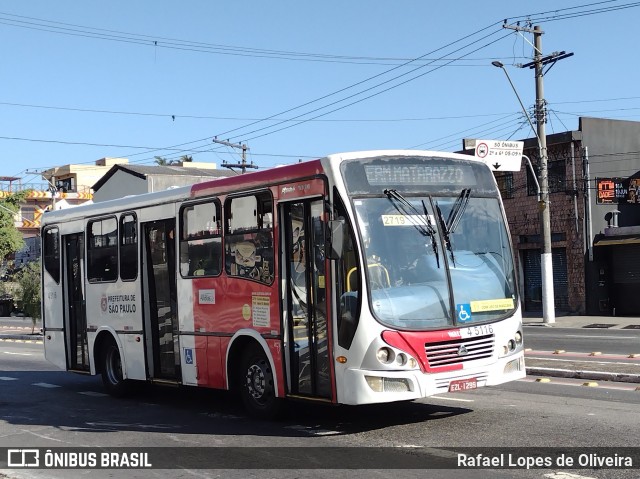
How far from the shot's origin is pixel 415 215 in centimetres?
956

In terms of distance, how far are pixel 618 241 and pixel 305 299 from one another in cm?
2803

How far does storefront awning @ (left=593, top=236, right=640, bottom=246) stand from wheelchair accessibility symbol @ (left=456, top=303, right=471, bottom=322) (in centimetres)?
2676

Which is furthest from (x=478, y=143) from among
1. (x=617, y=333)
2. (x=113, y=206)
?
(x=113, y=206)

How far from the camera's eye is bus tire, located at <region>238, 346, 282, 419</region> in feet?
34.3

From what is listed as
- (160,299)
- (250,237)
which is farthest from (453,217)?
(160,299)

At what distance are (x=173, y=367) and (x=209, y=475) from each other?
4.55m

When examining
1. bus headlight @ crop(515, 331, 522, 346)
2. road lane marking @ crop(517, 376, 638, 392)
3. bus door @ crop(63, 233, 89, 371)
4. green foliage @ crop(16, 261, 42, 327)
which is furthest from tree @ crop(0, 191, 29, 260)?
bus headlight @ crop(515, 331, 522, 346)

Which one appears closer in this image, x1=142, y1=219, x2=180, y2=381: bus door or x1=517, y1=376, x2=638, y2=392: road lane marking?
x1=142, y1=219, x2=180, y2=381: bus door

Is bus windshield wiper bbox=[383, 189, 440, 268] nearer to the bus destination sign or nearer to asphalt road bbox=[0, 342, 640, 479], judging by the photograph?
the bus destination sign

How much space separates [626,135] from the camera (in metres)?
37.8

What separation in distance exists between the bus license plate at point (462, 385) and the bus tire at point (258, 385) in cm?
225

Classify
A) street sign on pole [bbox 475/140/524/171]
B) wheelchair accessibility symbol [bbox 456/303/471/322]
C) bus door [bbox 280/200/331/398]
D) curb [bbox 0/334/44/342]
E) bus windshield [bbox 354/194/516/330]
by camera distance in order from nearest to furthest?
bus windshield [bbox 354/194/516/330]
wheelchair accessibility symbol [bbox 456/303/471/322]
bus door [bbox 280/200/331/398]
street sign on pole [bbox 475/140/524/171]
curb [bbox 0/334/44/342]

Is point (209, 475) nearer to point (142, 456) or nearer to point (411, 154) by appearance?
point (142, 456)

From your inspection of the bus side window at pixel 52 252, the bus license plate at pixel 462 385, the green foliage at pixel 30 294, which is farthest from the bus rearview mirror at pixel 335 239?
the green foliage at pixel 30 294
